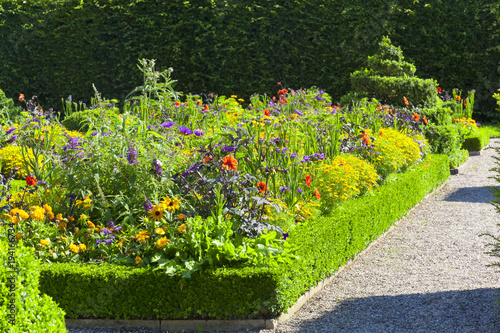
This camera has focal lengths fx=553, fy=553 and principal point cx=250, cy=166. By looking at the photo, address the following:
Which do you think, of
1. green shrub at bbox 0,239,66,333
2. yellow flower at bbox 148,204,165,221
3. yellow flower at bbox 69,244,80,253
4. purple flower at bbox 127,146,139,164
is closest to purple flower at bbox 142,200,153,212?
yellow flower at bbox 148,204,165,221

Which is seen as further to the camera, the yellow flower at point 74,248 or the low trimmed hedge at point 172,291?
the yellow flower at point 74,248

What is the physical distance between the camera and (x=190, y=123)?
6391 millimetres

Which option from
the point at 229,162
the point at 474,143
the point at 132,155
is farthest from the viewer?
the point at 474,143

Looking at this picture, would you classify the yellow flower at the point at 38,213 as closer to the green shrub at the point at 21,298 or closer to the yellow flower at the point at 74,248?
the yellow flower at the point at 74,248

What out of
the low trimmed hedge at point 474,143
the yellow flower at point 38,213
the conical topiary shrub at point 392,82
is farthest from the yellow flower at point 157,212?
the low trimmed hedge at point 474,143

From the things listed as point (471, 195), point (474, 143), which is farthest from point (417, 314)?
point (474, 143)

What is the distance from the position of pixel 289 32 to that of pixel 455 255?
336 inches

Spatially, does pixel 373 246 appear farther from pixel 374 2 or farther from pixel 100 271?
pixel 374 2

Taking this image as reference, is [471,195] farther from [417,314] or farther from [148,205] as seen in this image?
[148,205]

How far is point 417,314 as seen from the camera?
3848mm

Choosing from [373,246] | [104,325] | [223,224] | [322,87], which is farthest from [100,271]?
[322,87]

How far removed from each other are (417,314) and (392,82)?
6624 millimetres

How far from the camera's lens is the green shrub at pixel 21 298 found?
2.29 meters

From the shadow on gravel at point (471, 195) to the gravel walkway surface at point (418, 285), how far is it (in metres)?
0.48
